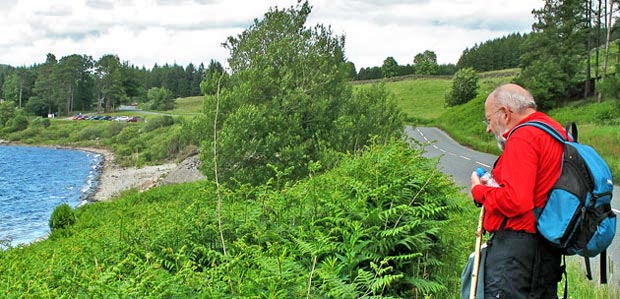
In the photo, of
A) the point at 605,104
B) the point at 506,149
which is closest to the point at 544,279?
the point at 506,149

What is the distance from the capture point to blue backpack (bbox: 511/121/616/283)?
3510 mm

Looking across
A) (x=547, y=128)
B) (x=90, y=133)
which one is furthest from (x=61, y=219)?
(x=90, y=133)

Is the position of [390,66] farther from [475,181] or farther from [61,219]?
[475,181]

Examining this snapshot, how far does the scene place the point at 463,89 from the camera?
2520 inches

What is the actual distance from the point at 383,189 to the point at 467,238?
5.85 feet

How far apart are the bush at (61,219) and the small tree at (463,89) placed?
49.3m

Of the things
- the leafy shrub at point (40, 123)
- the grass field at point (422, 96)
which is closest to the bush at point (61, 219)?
the grass field at point (422, 96)

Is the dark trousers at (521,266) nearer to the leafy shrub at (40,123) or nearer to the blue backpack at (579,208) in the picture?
the blue backpack at (579,208)

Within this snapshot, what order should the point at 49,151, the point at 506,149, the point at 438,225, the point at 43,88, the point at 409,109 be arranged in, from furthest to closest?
1. the point at 43,88
2. the point at 49,151
3. the point at 409,109
4. the point at 438,225
5. the point at 506,149

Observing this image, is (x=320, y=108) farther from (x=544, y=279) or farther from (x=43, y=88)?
(x=43, y=88)

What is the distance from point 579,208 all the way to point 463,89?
207 feet

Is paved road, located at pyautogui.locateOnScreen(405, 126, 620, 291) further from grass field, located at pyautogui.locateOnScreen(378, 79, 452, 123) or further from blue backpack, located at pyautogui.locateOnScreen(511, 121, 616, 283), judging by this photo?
grass field, located at pyautogui.locateOnScreen(378, 79, 452, 123)

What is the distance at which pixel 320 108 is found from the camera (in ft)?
52.4

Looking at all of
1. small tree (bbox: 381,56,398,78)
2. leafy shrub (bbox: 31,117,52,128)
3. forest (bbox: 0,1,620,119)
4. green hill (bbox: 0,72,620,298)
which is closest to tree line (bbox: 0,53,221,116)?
forest (bbox: 0,1,620,119)
